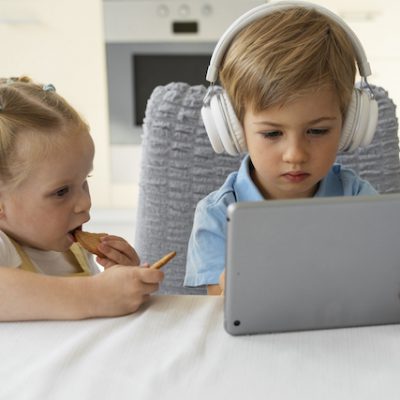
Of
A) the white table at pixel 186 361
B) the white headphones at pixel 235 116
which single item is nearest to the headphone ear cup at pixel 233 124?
the white headphones at pixel 235 116

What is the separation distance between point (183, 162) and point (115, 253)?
35 cm

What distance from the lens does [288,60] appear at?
820 mm

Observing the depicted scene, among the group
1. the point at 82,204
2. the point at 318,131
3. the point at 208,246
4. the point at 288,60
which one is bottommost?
the point at 208,246

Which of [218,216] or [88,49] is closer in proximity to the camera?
[218,216]

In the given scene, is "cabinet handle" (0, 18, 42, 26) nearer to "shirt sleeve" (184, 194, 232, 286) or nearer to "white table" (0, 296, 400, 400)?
"shirt sleeve" (184, 194, 232, 286)

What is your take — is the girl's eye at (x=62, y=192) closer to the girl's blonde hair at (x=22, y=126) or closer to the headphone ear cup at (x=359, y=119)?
the girl's blonde hair at (x=22, y=126)

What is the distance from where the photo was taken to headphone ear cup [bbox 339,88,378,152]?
2.86 ft

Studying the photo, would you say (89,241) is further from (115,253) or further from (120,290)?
(120,290)

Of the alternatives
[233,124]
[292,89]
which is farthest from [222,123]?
[292,89]

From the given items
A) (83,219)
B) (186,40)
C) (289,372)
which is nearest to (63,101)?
(83,219)

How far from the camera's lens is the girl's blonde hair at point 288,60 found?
2.67ft

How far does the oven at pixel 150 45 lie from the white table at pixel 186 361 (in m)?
2.07

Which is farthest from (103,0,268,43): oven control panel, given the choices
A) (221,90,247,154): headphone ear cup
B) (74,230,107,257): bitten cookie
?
(74,230,107,257): bitten cookie

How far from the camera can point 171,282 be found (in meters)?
1.23
